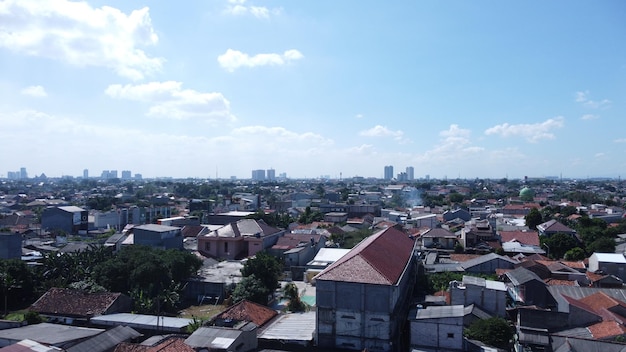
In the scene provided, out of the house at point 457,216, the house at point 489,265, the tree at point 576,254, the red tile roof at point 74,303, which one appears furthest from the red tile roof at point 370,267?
the house at point 457,216

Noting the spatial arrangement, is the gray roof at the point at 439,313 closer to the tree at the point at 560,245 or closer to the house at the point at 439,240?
the house at the point at 439,240

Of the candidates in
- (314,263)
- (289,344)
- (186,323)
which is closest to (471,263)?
(314,263)

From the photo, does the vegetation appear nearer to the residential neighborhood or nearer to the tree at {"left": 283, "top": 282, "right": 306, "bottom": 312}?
the residential neighborhood

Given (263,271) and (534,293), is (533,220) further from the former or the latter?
(263,271)

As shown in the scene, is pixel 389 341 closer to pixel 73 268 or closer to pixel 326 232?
pixel 73 268

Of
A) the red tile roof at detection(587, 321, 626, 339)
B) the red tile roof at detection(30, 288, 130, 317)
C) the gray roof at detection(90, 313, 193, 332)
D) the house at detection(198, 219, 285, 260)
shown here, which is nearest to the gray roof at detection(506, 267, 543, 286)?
the red tile roof at detection(587, 321, 626, 339)
